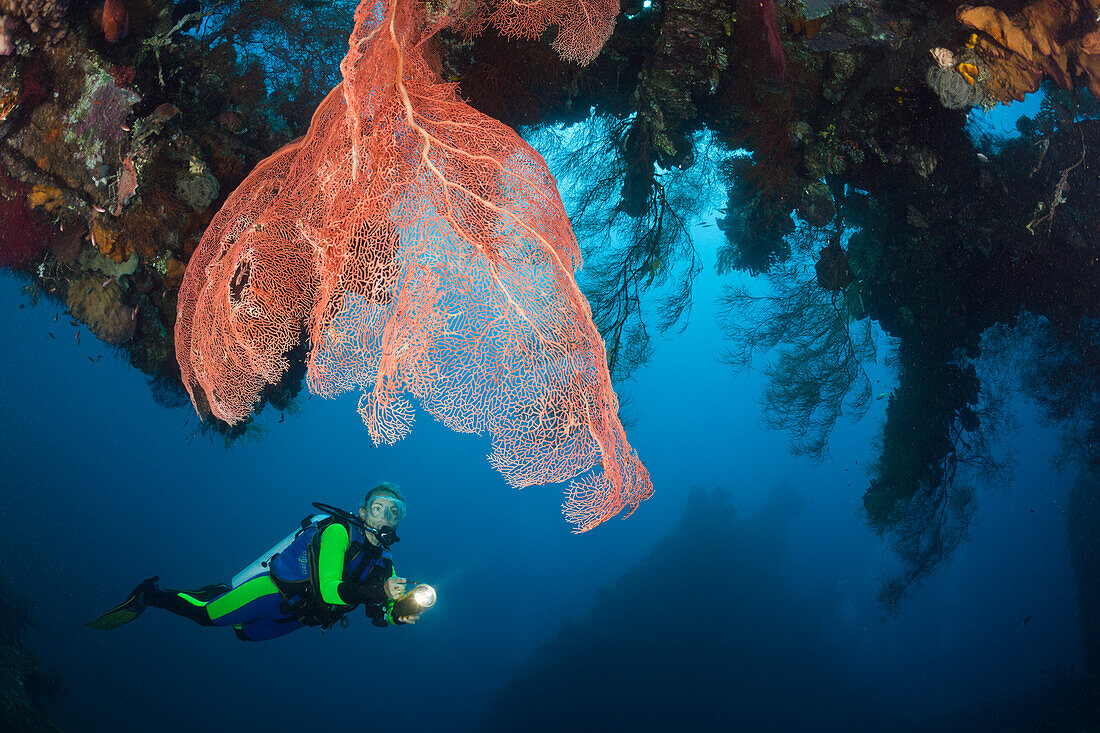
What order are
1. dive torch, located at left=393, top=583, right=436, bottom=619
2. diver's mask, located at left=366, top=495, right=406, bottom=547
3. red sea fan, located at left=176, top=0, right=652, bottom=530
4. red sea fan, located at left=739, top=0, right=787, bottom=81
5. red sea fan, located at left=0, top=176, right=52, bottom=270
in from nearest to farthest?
1. red sea fan, located at left=176, top=0, right=652, bottom=530
2. dive torch, located at left=393, top=583, right=436, bottom=619
3. red sea fan, located at left=739, top=0, right=787, bottom=81
4. red sea fan, located at left=0, top=176, right=52, bottom=270
5. diver's mask, located at left=366, top=495, right=406, bottom=547

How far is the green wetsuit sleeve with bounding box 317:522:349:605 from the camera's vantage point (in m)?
4.07

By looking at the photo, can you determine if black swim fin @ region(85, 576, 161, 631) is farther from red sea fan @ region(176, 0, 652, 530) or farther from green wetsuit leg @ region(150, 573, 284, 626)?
red sea fan @ region(176, 0, 652, 530)

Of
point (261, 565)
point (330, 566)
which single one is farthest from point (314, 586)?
point (261, 565)

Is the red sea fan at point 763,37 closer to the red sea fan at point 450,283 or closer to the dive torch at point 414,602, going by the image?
the red sea fan at point 450,283

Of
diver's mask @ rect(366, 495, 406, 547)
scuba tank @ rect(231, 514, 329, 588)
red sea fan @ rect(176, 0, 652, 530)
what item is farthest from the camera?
scuba tank @ rect(231, 514, 329, 588)

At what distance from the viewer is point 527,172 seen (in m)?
2.78

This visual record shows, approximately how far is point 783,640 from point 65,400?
7121 centimetres

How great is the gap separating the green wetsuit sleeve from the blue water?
16.6 ft

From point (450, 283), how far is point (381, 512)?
3448 millimetres

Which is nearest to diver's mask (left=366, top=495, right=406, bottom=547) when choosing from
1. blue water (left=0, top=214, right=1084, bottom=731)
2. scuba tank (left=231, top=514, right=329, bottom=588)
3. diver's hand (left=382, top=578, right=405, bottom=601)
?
scuba tank (left=231, top=514, right=329, bottom=588)

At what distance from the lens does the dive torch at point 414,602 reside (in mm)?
3740

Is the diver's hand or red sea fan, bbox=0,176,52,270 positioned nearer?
the diver's hand

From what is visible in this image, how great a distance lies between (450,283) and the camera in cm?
257

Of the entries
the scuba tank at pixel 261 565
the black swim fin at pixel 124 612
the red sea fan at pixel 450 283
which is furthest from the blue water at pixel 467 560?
the red sea fan at pixel 450 283
